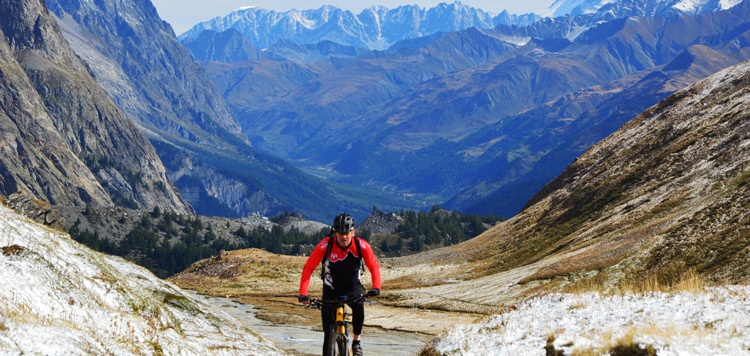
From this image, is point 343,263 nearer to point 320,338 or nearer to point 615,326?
point 615,326

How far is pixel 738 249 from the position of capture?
117 ft

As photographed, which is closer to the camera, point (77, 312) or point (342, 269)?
point (77, 312)

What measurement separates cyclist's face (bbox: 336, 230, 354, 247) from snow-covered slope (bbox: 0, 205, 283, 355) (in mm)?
5373

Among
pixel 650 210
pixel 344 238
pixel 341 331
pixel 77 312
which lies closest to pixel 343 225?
pixel 344 238

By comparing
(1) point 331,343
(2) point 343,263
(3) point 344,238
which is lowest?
(1) point 331,343

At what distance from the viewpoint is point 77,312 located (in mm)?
17469

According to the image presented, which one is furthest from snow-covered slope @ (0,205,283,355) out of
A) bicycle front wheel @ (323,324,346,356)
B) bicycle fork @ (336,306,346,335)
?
bicycle fork @ (336,306,346,335)

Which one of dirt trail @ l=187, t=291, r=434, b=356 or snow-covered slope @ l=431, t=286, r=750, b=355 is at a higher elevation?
snow-covered slope @ l=431, t=286, r=750, b=355

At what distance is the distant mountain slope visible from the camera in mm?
41281

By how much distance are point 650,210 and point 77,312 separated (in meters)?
54.1

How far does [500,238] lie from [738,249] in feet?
225

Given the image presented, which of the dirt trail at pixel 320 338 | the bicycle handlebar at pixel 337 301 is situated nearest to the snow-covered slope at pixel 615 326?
the bicycle handlebar at pixel 337 301

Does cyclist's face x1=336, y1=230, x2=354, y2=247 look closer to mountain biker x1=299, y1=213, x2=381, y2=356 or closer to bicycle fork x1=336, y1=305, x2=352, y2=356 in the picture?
mountain biker x1=299, y1=213, x2=381, y2=356

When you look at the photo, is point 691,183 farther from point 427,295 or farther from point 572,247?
point 427,295
